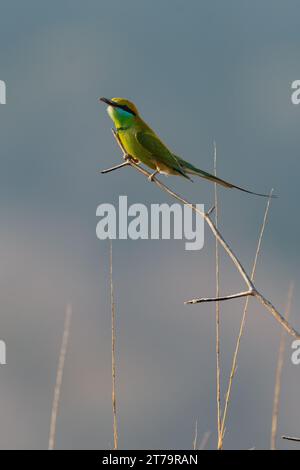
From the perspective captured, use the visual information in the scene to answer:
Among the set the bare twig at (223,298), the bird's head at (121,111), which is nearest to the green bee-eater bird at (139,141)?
the bird's head at (121,111)

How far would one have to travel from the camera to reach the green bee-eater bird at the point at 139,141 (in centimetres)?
397

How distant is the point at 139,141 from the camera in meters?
4.04

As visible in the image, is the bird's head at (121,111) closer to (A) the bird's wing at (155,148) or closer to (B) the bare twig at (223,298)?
(A) the bird's wing at (155,148)

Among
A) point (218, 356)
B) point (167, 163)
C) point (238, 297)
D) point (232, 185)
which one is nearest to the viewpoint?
point (238, 297)

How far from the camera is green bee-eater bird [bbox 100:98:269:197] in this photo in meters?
3.97

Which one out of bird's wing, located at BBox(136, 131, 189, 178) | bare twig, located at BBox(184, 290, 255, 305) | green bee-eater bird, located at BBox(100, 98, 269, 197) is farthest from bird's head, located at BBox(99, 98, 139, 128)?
bare twig, located at BBox(184, 290, 255, 305)

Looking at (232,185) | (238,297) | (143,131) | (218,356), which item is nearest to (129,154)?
(143,131)

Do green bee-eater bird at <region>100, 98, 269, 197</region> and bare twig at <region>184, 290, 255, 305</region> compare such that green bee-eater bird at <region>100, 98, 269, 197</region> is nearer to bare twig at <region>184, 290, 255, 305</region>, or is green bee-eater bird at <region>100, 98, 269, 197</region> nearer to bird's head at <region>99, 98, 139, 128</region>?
bird's head at <region>99, 98, 139, 128</region>

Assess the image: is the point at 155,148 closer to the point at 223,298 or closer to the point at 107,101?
the point at 107,101

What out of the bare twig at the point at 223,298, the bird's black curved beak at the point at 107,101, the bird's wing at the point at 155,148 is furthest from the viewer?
the bird's wing at the point at 155,148
